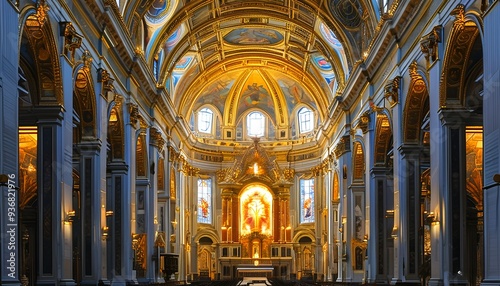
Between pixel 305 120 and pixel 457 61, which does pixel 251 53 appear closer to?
pixel 305 120

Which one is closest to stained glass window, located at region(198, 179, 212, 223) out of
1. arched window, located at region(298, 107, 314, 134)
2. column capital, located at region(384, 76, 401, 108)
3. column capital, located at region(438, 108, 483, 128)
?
arched window, located at region(298, 107, 314, 134)

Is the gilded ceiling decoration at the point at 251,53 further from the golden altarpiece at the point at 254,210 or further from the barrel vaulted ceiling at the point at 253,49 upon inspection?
the golden altarpiece at the point at 254,210

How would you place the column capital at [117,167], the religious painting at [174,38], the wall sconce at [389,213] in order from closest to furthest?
the wall sconce at [389,213] → the column capital at [117,167] → the religious painting at [174,38]

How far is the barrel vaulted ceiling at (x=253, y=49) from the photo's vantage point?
3094 centimetres

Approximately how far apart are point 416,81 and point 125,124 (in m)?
10.4

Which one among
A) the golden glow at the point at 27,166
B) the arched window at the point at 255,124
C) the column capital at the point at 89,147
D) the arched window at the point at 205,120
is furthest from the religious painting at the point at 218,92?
the column capital at the point at 89,147

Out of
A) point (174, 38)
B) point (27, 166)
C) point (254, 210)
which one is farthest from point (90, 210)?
point (254, 210)

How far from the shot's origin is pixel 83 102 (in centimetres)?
2128

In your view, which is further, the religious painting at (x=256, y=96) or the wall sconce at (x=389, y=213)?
the religious painting at (x=256, y=96)

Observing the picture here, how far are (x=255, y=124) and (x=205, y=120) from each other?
10.6 ft

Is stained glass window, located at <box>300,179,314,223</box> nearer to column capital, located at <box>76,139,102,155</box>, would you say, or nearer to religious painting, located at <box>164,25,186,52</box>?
religious painting, located at <box>164,25,186,52</box>

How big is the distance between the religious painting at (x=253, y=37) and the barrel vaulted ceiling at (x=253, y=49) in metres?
0.05

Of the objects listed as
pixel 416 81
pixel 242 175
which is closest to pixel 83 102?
pixel 416 81

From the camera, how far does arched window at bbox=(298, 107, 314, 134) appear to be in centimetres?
4725
